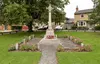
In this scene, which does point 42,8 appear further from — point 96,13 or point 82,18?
point 82,18

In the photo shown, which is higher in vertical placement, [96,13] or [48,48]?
[96,13]

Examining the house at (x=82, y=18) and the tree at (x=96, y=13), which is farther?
the house at (x=82, y=18)

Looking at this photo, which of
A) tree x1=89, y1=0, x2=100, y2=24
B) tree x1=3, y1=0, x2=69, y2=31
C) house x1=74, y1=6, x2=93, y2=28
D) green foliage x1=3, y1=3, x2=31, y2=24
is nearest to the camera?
green foliage x1=3, y1=3, x2=31, y2=24

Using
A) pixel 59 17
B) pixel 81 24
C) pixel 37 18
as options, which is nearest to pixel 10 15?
pixel 37 18

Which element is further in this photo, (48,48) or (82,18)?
(82,18)

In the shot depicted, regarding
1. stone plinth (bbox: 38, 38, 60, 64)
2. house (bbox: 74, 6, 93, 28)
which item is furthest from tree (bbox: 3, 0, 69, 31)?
stone plinth (bbox: 38, 38, 60, 64)

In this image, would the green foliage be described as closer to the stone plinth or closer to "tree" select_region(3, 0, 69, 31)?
"tree" select_region(3, 0, 69, 31)

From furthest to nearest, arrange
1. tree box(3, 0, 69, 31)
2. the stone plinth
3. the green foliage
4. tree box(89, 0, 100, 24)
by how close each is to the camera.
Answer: tree box(89, 0, 100, 24) < tree box(3, 0, 69, 31) < the green foliage < the stone plinth

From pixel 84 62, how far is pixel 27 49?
6.90 m

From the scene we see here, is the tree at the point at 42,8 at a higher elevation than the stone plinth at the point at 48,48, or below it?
higher

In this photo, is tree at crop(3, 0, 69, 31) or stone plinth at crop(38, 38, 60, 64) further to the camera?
tree at crop(3, 0, 69, 31)

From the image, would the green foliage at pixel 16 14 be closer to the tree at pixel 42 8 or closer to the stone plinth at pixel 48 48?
the tree at pixel 42 8

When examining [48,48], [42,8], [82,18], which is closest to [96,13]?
[42,8]

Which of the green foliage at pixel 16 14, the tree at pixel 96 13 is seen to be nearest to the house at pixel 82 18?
the tree at pixel 96 13
